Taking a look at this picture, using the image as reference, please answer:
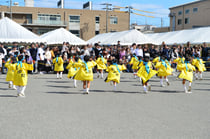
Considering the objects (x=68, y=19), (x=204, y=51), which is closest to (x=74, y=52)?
(x=204, y=51)

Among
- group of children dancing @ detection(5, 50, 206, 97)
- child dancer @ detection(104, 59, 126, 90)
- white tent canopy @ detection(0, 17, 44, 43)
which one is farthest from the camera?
white tent canopy @ detection(0, 17, 44, 43)

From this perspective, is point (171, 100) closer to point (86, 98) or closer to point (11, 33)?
point (86, 98)

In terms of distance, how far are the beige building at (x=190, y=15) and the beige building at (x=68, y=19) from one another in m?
10.3

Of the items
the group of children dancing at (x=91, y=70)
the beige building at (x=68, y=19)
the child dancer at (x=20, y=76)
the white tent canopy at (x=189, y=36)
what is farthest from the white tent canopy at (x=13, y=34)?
the beige building at (x=68, y=19)

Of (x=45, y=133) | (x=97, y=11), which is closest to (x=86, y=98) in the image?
(x=45, y=133)

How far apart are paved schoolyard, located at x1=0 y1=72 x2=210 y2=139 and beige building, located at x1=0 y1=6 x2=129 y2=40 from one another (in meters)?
41.1

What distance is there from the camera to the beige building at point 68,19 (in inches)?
1896

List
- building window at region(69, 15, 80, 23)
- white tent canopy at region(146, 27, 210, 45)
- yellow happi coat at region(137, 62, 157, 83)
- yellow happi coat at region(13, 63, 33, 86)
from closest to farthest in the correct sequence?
yellow happi coat at region(13, 63, 33, 86) → yellow happi coat at region(137, 62, 157, 83) → white tent canopy at region(146, 27, 210, 45) → building window at region(69, 15, 80, 23)

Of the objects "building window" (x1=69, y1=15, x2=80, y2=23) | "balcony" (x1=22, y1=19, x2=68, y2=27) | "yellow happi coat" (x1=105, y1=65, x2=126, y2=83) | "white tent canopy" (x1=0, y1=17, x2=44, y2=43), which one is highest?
"building window" (x1=69, y1=15, x2=80, y2=23)

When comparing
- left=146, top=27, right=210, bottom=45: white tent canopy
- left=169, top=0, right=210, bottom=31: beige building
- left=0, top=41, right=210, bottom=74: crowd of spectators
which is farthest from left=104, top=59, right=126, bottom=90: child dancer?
left=169, top=0, right=210, bottom=31: beige building

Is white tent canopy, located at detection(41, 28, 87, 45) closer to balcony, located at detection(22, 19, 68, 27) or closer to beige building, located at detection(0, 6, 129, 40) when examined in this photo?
beige building, located at detection(0, 6, 129, 40)

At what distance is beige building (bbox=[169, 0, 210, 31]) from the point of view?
46500mm

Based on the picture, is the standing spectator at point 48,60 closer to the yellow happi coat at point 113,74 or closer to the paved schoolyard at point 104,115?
the paved schoolyard at point 104,115

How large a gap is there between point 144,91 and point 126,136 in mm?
5352
